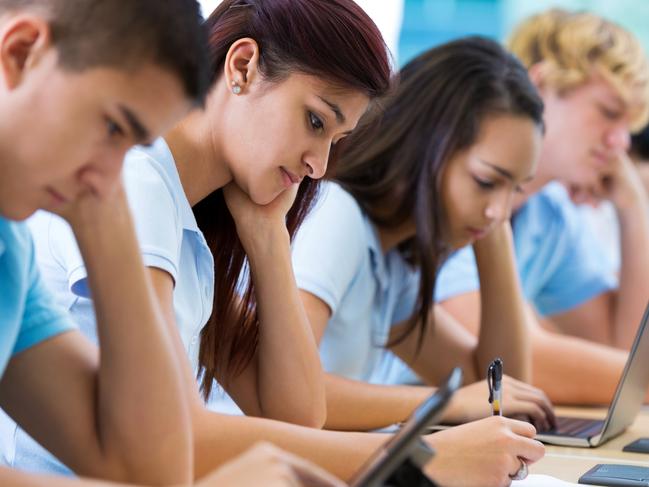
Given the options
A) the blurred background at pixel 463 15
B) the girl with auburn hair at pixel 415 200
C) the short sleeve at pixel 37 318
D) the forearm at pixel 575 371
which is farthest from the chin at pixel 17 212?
the blurred background at pixel 463 15

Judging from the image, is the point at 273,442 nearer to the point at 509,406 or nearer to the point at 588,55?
the point at 509,406

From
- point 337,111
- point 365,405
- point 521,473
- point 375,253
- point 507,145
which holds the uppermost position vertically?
point 337,111

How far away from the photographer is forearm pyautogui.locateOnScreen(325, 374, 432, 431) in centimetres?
169

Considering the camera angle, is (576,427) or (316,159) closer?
(316,159)

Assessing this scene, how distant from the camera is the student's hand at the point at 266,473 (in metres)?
0.80

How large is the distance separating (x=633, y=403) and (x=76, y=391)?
3.47 ft

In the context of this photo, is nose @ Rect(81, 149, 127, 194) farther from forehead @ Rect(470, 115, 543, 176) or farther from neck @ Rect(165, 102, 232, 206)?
forehead @ Rect(470, 115, 543, 176)

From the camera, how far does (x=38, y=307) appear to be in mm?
1023

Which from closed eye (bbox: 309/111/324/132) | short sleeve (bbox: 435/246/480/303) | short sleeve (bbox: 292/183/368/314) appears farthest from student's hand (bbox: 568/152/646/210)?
closed eye (bbox: 309/111/324/132)

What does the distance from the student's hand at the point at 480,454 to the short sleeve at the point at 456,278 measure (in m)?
1.10

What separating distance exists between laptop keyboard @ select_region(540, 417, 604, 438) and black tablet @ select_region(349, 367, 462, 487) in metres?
0.84

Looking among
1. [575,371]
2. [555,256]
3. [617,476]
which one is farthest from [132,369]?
[555,256]

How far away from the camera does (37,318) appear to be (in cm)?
102

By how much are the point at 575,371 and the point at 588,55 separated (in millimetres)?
948
